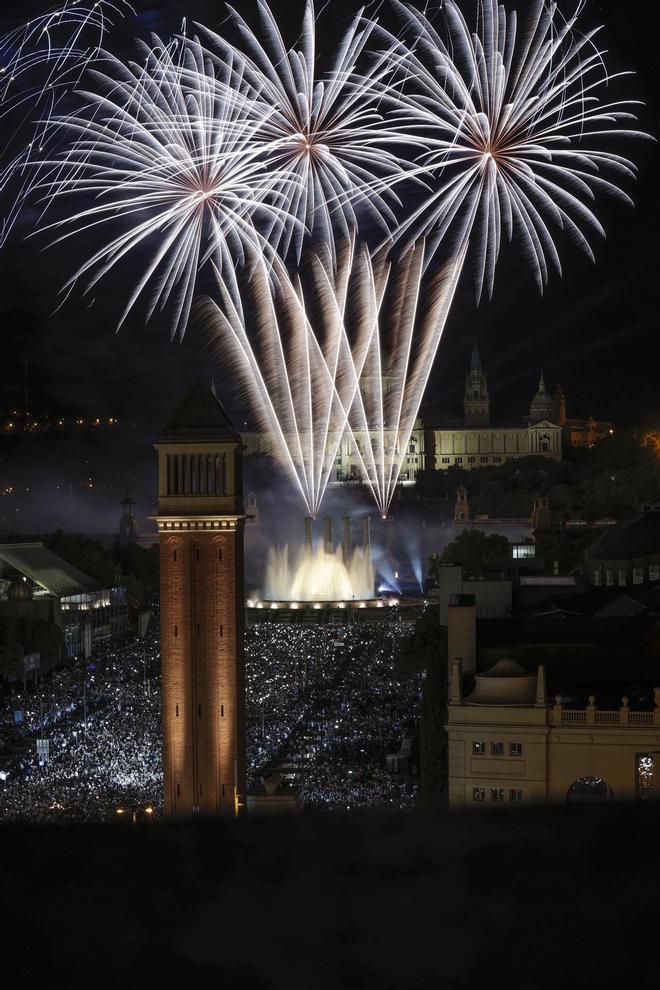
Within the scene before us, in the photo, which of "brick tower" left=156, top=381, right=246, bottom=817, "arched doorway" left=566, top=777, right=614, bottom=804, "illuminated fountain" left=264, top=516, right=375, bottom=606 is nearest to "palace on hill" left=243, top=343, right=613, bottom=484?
"illuminated fountain" left=264, top=516, right=375, bottom=606

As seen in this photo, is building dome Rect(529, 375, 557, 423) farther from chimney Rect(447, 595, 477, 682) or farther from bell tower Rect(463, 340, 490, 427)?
chimney Rect(447, 595, 477, 682)

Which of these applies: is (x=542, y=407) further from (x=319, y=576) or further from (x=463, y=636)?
(x=463, y=636)

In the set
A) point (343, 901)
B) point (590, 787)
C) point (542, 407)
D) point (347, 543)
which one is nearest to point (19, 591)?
point (347, 543)

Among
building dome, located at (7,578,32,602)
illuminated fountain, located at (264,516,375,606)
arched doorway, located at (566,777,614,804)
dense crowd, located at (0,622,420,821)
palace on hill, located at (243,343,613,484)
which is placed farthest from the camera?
palace on hill, located at (243,343,613,484)

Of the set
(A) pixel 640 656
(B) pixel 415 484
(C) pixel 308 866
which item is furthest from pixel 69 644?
(B) pixel 415 484

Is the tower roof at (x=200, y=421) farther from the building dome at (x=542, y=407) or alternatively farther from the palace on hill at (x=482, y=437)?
the building dome at (x=542, y=407)

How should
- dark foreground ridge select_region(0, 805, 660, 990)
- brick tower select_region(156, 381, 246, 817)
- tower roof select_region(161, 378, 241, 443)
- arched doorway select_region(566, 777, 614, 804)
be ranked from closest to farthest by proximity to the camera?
dark foreground ridge select_region(0, 805, 660, 990) → arched doorway select_region(566, 777, 614, 804) → brick tower select_region(156, 381, 246, 817) → tower roof select_region(161, 378, 241, 443)

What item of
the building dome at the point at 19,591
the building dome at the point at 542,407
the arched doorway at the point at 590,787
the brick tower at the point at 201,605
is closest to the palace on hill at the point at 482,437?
the building dome at the point at 542,407
